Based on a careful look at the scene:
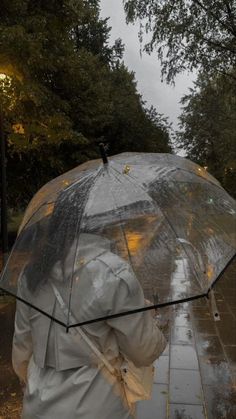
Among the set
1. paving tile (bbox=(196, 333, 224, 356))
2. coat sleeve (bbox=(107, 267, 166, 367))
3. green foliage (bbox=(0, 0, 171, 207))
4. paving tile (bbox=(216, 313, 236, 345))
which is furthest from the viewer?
green foliage (bbox=(0, 0, 171, 207))

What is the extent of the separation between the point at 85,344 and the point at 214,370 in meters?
3.60

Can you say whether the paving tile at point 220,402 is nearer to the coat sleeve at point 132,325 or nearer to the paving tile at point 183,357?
the paving tile at point 183,357

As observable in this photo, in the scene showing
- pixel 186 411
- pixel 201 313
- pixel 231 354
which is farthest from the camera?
pixel 201 313

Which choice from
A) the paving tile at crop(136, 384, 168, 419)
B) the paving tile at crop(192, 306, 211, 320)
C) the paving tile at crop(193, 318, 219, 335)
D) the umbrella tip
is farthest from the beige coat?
the paving tile at crop(192, 306, 211, 320)

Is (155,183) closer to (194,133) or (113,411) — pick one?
(113,411)

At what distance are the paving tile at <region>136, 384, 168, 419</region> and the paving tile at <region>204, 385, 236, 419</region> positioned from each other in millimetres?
402

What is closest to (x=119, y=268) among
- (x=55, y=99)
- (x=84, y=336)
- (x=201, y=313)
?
(x=84, y=336)

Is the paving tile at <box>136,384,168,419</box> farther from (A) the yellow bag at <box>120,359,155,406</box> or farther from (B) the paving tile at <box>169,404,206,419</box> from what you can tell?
(A) the yellow bag at <box>120,359,155,406</box>

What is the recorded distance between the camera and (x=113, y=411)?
2.54 meters

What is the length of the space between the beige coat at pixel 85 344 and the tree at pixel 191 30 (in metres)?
11.7

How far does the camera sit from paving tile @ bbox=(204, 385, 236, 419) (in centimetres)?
458

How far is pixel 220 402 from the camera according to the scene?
4.85m

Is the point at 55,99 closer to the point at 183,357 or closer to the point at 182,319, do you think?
the point at 182,319

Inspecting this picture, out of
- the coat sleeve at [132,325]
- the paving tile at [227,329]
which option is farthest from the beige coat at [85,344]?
the paving tile at [227,329]
